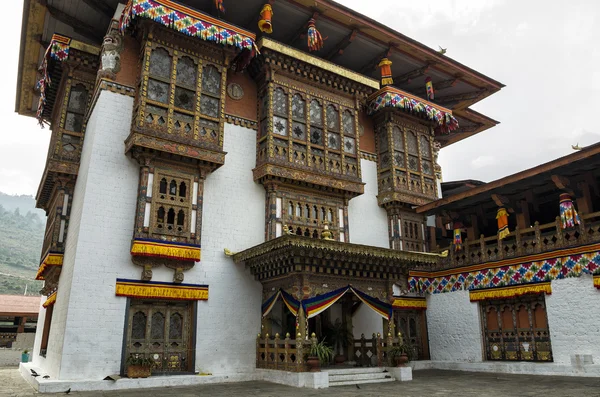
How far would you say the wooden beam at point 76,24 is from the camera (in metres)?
13.9

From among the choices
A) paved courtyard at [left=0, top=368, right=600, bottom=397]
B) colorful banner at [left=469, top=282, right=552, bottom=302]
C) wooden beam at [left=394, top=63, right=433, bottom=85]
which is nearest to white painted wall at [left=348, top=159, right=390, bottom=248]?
colorful banner at [left=469, top=282, right=552, bottom=302]

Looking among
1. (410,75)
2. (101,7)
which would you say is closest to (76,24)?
(101,7)

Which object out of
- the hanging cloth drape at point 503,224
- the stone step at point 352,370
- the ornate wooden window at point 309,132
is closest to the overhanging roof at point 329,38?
the ornate wooden window at point 309,132

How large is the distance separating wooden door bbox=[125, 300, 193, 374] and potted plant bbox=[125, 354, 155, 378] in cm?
38

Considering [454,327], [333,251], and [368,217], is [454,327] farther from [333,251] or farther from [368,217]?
[333,251]

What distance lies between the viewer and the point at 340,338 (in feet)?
46.4

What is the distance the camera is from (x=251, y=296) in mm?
13086

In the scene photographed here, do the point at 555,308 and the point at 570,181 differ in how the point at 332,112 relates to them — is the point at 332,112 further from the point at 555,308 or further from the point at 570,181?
the point at 555,308

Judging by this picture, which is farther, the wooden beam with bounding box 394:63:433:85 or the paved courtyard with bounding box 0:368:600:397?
the wooden beam with bounding box 394:63:433:85

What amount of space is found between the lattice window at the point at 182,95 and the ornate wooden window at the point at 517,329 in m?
10.1

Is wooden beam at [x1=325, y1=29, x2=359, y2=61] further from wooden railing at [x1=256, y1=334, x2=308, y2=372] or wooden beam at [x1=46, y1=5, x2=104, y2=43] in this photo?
wooden railing at [x1=256, y1=334, x2=308, y2=372]

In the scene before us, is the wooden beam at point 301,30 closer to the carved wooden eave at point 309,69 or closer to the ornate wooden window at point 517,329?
the carved wooden eave at point 309,69

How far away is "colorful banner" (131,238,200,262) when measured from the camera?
11391 mm

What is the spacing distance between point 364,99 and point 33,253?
94.7 meters
